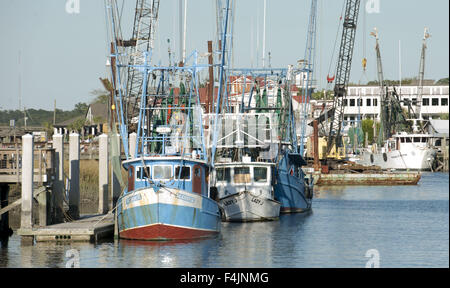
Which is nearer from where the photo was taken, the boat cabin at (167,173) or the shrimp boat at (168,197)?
the shrimp boat at (168,197)

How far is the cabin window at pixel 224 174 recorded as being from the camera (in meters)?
50.2

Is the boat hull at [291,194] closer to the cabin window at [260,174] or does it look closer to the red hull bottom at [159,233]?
the cabin window at [260,174]

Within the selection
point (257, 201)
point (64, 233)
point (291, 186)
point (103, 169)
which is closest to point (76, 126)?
point (291, 186)

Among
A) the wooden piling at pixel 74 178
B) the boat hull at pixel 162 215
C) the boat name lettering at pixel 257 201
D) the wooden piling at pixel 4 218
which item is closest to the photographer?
the boat hull at pixel 162 215

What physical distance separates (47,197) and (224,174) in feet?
40.1

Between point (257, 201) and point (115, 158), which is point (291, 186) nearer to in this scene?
point (257, 201)

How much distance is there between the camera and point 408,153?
12569 cm

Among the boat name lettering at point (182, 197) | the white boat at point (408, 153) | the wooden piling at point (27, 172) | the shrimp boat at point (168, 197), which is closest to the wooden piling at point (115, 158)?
the shrimp boat at point (168, 197)

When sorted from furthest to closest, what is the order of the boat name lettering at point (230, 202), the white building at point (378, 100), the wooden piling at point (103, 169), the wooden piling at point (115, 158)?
the white building at point (378, 100), the boat name lettering at point (230, 202), the wooden piling at point (103, 169), the wooden piling at point (115, 158)

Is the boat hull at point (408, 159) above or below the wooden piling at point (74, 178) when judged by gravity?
below

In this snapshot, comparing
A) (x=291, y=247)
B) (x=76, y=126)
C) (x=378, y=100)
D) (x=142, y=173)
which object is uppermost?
(x=378, y=100)

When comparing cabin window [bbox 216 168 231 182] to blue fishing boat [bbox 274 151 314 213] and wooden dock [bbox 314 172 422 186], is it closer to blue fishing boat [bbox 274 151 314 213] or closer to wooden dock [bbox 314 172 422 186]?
blue fishing boat [bbox 274 151 314 213]
